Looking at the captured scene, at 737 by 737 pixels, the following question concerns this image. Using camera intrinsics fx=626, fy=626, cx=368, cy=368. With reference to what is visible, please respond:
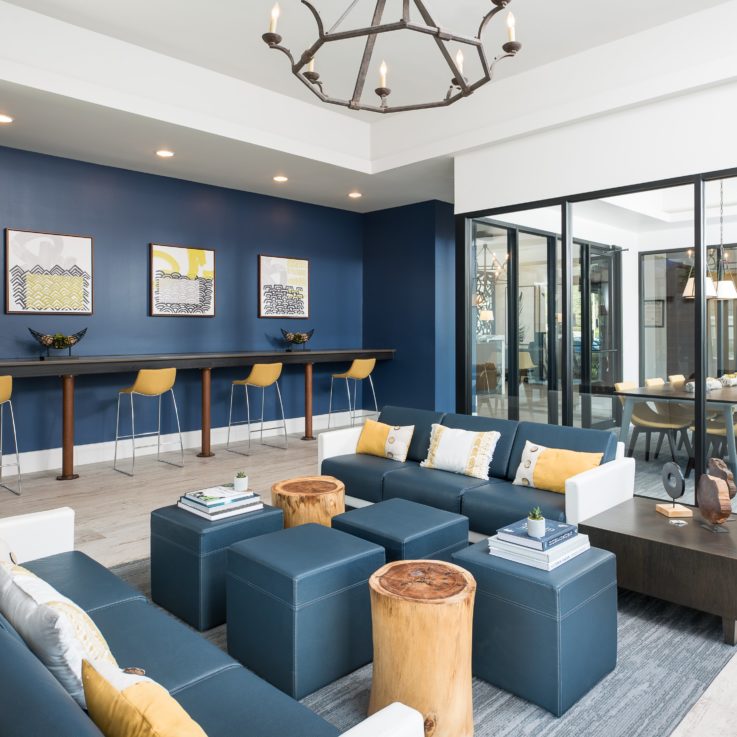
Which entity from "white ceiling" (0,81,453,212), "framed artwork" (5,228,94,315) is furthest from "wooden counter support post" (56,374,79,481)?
"white ceiling" (0,81,453,212)

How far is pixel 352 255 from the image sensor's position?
8289 mm

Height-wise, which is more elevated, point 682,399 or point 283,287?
point 283,287

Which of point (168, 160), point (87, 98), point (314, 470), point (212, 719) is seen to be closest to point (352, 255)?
point (168, 160)

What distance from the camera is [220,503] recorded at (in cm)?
278

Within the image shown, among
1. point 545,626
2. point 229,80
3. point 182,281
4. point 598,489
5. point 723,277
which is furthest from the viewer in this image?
point 182,281

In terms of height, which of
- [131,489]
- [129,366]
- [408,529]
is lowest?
[131,489]

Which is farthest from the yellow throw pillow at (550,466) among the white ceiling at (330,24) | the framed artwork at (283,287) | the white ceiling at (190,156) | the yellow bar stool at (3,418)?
the framed artwork at (283,287)

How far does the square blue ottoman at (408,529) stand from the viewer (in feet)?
8.43

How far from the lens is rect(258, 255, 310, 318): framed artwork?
728 centimetres

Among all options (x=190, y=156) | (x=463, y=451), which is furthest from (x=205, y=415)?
(x=463, y=451)

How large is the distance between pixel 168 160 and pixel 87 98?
1.51 metres

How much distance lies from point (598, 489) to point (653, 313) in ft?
6.21

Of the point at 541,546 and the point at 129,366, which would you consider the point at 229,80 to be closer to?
the point at 129,366

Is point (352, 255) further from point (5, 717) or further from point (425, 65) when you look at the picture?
point (5, 717)
